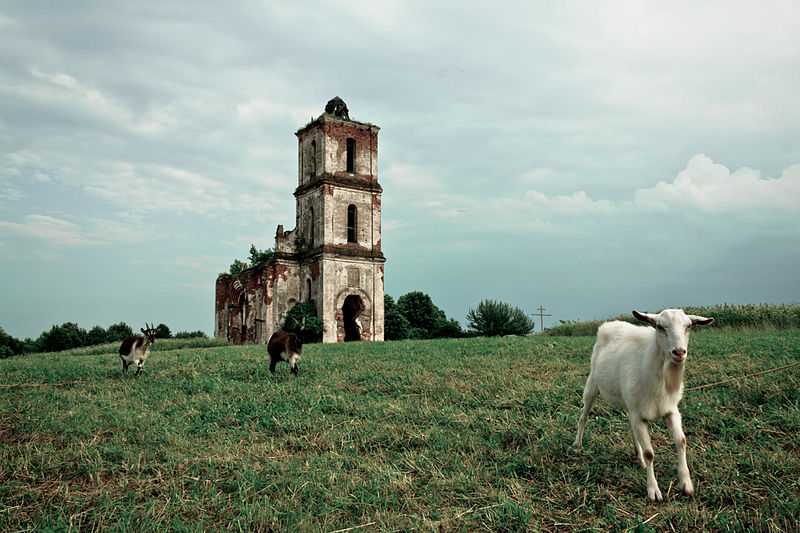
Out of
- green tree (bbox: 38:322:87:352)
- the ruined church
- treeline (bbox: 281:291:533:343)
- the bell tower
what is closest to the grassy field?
treeline (bbox: 281:291:533:343)

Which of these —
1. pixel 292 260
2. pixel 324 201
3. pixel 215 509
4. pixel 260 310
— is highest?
pixel 324 201

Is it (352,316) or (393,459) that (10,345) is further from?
(393,459)

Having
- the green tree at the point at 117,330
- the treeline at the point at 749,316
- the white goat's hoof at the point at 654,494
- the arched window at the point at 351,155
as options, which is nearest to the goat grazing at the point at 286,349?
the white goat's hoof at the point at 654,494

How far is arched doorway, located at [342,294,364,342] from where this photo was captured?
1645 inches

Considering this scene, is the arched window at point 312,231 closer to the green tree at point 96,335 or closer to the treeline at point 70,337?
the treeline at point 70,337

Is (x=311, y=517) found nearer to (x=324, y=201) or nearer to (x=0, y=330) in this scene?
(x=324, y=201)

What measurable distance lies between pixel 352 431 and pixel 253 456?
4.28ft

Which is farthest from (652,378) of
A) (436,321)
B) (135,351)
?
(436,321)

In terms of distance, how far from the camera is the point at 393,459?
632 centimetres

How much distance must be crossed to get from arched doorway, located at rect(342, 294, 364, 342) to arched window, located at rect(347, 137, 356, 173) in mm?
9141

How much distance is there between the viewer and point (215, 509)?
5117 mm

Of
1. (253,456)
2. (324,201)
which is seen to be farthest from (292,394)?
(324,201)

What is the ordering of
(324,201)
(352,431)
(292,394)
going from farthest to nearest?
(324,201) → (292,394) → (352,431)

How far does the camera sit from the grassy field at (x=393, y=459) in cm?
486
